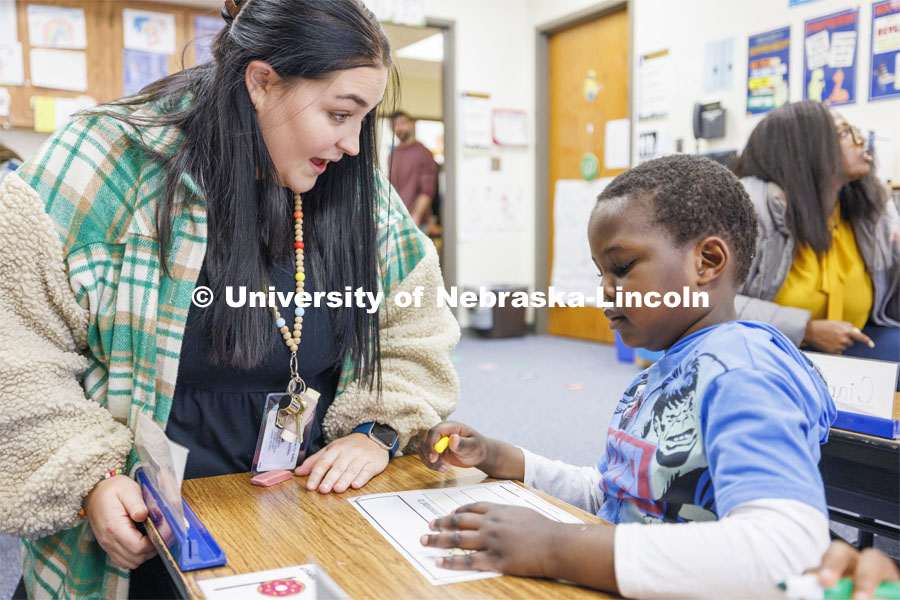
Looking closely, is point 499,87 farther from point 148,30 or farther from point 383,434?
point 383,434

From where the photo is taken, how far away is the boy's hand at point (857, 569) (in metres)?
0.49

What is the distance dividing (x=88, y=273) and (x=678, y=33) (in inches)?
146

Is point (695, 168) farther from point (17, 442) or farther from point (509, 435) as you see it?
point (509, 435)

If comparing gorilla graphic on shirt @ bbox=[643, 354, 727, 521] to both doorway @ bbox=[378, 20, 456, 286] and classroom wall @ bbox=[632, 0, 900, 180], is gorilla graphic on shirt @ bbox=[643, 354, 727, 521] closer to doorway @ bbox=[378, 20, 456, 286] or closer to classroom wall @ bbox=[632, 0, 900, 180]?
classroom wall @ bbox=[632, 0, 900, 180]

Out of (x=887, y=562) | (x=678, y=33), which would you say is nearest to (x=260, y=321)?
(x=887, y=562)

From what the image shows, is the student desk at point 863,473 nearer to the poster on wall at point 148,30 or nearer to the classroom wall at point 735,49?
the classroom wall at point 735,49

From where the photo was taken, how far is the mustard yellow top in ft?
6.54

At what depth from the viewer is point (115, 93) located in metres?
4.18

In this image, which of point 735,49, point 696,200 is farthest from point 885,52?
point 696,200

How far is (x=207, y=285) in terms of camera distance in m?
0.95

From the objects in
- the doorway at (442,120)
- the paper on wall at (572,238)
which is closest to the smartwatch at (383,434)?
the doorway at (442,120)

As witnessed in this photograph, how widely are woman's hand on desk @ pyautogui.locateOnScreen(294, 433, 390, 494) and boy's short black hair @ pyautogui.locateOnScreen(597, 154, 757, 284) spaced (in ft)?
1.43

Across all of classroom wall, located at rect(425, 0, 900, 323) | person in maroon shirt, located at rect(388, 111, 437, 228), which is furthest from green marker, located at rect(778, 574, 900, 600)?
person in maroon shirt, located at rect(388, 111, 437, 228)

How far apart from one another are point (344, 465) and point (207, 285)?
296 millimetres
